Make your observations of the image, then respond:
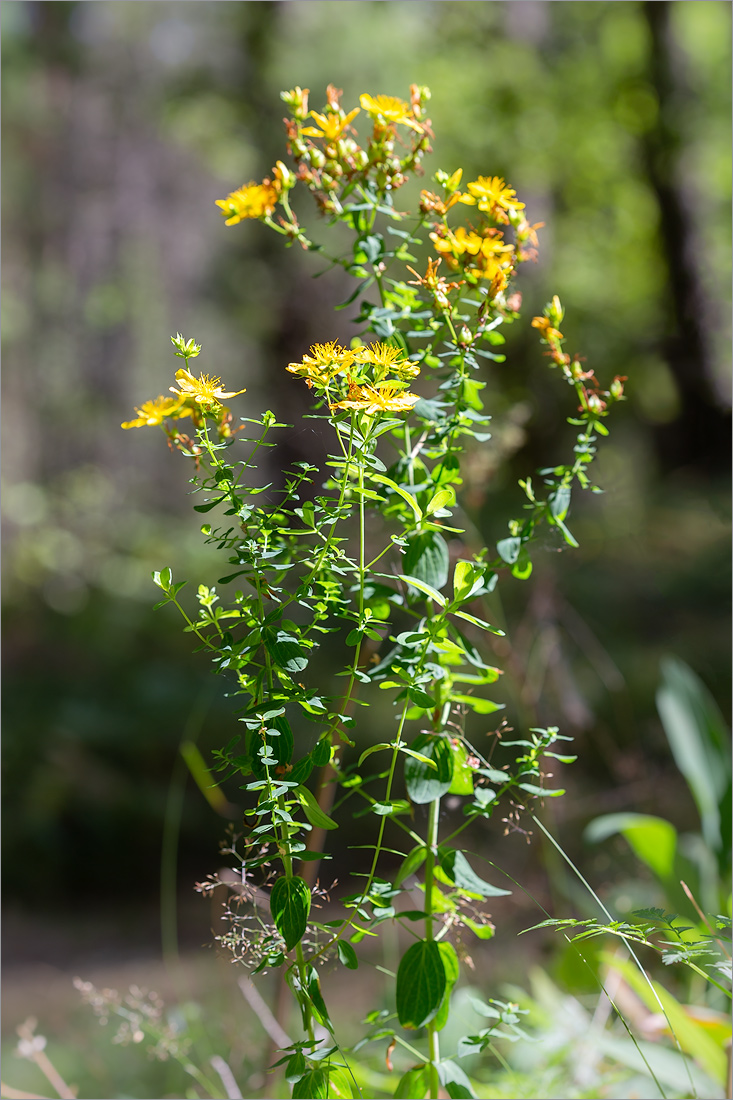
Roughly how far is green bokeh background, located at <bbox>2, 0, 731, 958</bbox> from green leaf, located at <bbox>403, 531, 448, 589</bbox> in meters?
2.17

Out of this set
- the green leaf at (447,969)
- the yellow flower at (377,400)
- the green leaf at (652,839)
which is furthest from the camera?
the green leaf at (652,839)

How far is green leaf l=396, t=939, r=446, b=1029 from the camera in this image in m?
0.46

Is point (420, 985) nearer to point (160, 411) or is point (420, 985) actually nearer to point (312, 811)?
point (312, 811)

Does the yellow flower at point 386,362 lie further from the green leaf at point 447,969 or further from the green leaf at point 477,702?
the green leaf at point 447,969

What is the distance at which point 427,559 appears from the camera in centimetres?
51

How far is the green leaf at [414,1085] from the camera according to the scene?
19.1 inches

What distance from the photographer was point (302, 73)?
328cm

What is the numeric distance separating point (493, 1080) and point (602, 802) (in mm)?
1008

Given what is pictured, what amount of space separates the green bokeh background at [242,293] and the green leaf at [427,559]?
7.11 feet

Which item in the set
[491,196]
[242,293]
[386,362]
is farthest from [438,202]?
[242,293]

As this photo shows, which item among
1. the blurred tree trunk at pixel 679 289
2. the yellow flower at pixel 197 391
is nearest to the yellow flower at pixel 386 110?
the yellow flower at pixel 197 391

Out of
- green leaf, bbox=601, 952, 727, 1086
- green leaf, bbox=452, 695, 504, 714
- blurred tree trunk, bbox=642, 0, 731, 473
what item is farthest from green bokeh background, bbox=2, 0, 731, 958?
green leaf, bbox=452, 695, 504, 714

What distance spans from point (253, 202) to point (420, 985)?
19.3 inches

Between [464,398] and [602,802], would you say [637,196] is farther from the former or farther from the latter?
[464,398]
